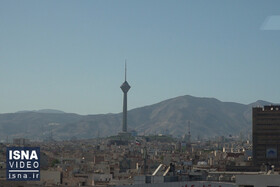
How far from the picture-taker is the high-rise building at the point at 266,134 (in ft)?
474

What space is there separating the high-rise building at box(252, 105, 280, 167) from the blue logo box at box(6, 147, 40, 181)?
10425 cm

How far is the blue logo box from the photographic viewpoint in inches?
1522

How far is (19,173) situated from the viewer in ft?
131

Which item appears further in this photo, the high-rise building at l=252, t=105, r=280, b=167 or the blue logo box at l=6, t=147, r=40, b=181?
the high-rise building at l=252, t=105, r=280, b=167

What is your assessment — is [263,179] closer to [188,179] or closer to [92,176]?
[188,179]

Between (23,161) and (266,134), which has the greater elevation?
(266,134)

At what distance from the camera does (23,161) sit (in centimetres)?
3972

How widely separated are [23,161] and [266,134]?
11390 cm

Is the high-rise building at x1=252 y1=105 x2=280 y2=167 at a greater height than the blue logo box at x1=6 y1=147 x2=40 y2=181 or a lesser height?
greater

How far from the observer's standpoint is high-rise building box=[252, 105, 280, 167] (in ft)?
474

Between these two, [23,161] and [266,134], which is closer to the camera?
[23,161]

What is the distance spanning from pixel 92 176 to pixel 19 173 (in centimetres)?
5135

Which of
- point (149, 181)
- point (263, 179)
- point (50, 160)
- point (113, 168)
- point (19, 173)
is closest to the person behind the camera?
point (263, 179)

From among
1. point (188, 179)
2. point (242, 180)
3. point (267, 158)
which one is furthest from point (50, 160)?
point (242, 180)
